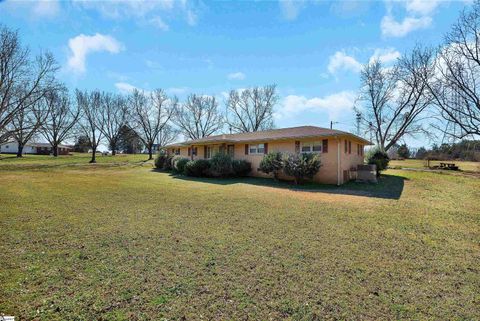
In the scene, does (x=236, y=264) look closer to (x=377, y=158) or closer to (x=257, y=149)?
(x=257, y=149)

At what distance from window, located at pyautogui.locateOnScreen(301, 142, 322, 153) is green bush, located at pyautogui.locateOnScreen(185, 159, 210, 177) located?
7.64 metres

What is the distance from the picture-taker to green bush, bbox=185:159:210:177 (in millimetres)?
19609

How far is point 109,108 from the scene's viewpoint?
133 feet

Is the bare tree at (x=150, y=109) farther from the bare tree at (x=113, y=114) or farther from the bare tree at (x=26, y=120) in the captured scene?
the bare tree at (x=26, y=120)

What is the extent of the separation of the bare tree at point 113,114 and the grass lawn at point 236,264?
36.6 metres

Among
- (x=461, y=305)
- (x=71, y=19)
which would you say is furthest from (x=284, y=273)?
(x=71, y=19)

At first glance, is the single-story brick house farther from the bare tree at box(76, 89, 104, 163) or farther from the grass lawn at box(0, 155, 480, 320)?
the bare tree at box(76, 89, 104, 163)

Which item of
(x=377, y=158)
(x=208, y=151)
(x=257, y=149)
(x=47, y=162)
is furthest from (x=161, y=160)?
(x=377, y=158)

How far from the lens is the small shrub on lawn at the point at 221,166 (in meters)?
18.2

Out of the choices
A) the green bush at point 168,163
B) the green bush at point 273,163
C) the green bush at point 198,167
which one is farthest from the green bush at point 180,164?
the green bush at point 273,163

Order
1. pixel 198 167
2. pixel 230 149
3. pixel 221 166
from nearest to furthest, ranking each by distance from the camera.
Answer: pixel 221 166
pixel 198 167
pixel 230 149

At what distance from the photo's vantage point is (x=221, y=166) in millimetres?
18219

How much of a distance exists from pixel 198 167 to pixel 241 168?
3.65 m

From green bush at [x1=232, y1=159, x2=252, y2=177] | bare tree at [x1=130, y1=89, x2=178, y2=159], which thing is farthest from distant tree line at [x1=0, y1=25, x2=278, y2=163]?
green bush at [x1=232, y1=159, x2=252, y2=177]
